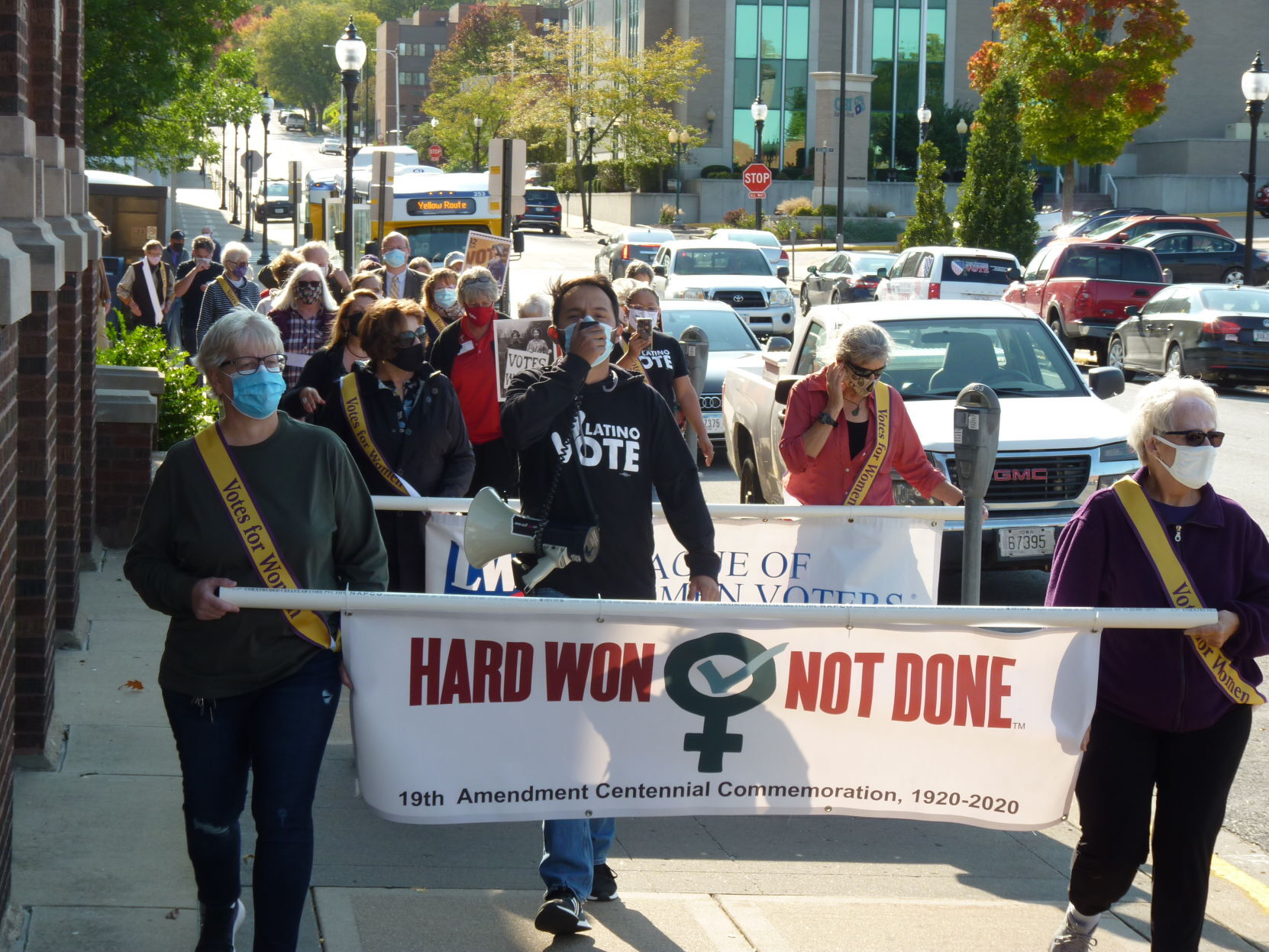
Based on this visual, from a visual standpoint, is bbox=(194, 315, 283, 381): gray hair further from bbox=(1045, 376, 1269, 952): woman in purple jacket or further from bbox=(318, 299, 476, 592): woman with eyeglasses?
bbox=(1045, 376, 1269, 952): woman in purple jacket

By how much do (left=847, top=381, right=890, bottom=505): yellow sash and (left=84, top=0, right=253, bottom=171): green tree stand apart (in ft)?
50.0

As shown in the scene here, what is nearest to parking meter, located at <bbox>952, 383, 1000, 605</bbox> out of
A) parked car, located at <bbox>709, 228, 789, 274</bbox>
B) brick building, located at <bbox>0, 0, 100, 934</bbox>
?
brick building, located at <bbox>0, 0, 100, 934</bbox>

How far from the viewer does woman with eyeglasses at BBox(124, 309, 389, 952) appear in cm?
425

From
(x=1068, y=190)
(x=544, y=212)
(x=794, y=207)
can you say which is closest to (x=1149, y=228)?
(x=1068, y=190)

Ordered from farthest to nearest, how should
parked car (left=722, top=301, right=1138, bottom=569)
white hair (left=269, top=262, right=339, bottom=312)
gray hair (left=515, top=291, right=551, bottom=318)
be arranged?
white hair (left=269, top=262, right=339, bottom=312)
parked car (left=722, top=301, right=1138, bottom=569)
gray hair (left=515, top=291, right=551, bottom=318)

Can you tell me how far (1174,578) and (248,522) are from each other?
2533 millimetres

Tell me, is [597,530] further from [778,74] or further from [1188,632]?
[778,74]

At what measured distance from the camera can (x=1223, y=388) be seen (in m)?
23.0

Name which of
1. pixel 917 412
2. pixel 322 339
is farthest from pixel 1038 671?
pixel 322 339

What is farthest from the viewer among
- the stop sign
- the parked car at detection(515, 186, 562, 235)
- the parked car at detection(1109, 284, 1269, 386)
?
the parked car at detection(515, 186, 562, 235)

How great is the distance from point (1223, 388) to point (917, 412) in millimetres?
14652

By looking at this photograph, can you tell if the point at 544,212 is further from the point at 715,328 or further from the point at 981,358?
the point at 981,358

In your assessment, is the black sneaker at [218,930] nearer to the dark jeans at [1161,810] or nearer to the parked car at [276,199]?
the dark jeans at [1161,810]

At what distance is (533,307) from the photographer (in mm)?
9359
